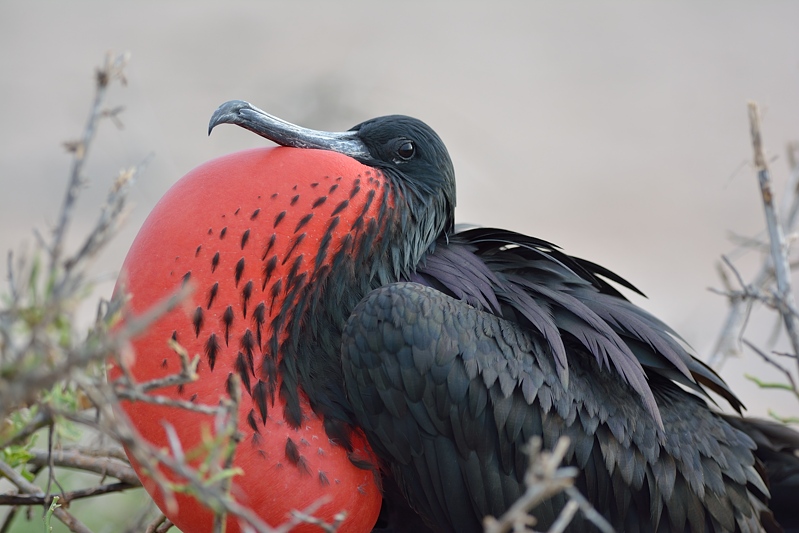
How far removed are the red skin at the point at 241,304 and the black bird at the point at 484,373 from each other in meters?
0.09

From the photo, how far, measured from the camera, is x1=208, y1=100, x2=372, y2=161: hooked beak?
2338 millimetres

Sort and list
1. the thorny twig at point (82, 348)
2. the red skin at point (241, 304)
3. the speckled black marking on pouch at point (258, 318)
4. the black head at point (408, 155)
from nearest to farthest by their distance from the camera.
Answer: the thorny twig at point (82, 348) < the red skin at point (241, 304) < the speckled black marking on pouch at point (258, 318) < the black head at point (408, 155)

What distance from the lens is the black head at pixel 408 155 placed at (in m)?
2.55

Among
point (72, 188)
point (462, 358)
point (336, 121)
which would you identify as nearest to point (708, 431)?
point (462, 358)

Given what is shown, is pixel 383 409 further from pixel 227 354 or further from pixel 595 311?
pixel 595 311

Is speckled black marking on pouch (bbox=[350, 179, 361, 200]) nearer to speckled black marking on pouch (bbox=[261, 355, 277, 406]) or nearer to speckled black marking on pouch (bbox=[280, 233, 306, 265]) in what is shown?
speckled black marking on pouch (bbox=[280, 233, 306, 265])

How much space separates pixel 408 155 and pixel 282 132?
38 centimetres

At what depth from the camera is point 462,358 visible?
2.20 metres

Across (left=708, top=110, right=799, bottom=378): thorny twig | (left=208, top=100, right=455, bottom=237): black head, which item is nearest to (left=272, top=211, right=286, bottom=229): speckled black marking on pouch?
(left=208, top=100, right=455, bottom=237): black head

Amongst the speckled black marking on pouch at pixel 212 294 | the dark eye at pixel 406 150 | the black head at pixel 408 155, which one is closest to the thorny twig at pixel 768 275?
the black head at pixel 408 155

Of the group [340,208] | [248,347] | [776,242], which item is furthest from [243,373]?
[776,242]

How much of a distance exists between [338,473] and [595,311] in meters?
0.84

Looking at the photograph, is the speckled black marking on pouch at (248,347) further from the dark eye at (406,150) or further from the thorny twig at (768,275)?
the thorny twig at (768,275)

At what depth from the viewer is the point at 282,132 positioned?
2424mm
